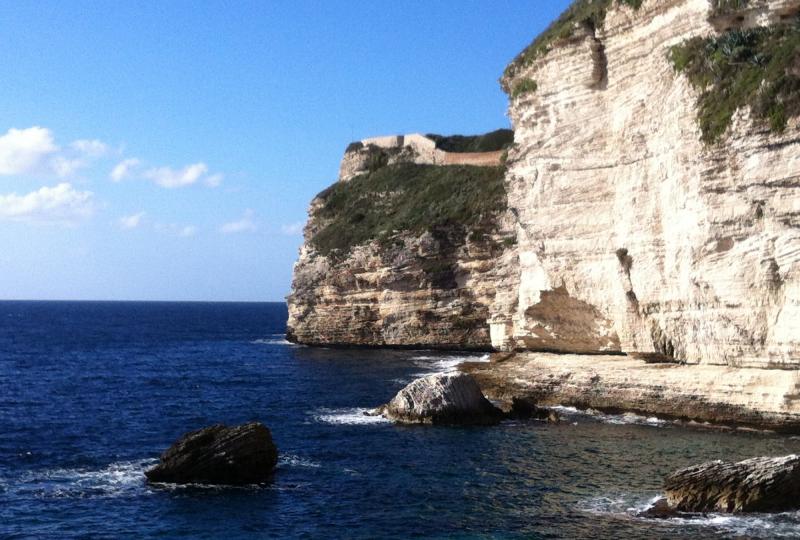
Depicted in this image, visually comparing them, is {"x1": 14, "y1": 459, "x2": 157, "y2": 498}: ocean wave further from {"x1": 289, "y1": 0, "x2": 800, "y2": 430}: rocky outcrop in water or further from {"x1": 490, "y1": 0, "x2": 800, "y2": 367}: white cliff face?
{"x1": 490, "y1": 0, "x2": 800, "y2": 367}: white cliff face

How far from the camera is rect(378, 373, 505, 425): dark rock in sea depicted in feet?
102

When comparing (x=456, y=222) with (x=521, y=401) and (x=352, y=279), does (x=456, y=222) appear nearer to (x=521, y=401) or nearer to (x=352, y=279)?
(x=352, y=279)

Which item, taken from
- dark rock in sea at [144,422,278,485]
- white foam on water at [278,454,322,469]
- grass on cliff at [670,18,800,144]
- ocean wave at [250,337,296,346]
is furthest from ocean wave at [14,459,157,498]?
ocean wave at [250,337,296,346]

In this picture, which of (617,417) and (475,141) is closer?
(617,417)

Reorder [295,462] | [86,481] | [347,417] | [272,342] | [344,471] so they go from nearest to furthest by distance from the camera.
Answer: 1. [86,481]
2. [344,471]
3. [295,462]
4. [347,417]
5. [272,342]

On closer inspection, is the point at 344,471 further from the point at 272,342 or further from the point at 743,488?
the point at 272,342

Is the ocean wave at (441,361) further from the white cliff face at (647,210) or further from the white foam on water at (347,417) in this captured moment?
the white foam on water at (347,417)

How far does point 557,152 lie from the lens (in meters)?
35.7

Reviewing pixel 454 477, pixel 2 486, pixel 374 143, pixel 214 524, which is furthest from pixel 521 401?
pixel 374 143

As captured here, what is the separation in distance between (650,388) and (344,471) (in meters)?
12.6

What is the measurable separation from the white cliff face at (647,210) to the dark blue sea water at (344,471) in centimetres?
396

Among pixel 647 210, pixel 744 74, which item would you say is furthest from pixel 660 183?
pixel 744 74

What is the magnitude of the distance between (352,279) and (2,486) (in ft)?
150

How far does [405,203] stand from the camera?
76.1m
